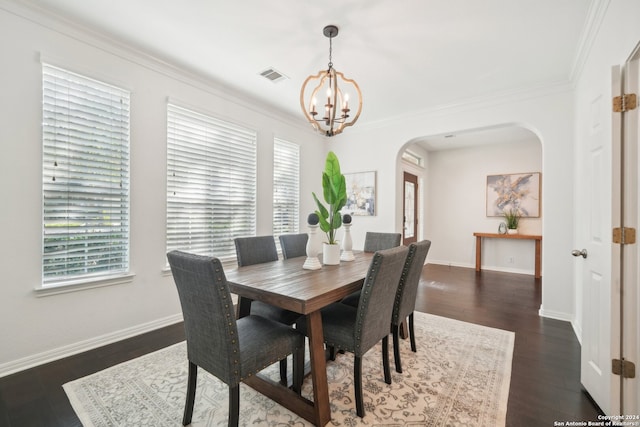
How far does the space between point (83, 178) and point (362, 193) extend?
3.76 metres

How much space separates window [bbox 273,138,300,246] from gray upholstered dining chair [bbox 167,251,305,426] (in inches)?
111

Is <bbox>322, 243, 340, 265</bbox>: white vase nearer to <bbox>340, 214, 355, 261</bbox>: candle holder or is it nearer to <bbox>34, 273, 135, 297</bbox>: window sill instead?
<bbox>340, 214, 355, 261</bbox>: candle holder

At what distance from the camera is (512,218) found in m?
5.79

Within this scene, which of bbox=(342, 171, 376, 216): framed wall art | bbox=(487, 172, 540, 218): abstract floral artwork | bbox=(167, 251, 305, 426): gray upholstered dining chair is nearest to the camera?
bbox=(167, 251, 305, 426): gray upholstered dining chair

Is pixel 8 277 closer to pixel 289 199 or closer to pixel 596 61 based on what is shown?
pixel 289 199

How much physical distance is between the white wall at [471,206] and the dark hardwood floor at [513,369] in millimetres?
2076


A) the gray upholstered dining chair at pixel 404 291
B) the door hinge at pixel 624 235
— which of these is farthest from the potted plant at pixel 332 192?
the door hinge at pixel 624 235

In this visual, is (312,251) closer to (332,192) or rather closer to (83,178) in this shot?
(332,192)

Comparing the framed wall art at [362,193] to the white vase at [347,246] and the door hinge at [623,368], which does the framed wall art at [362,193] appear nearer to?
the white vase at [347,246]

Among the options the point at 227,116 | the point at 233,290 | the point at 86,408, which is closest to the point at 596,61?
the point at 233,290

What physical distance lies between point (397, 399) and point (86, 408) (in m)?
1.96

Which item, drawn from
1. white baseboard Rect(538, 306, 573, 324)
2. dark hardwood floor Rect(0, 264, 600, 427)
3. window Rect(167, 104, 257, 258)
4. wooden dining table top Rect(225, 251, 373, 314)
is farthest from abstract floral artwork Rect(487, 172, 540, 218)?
window Rect(167, 104, 257, 258)

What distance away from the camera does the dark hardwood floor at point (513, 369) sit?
5.61 feet

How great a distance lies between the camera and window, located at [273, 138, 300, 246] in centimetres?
445
